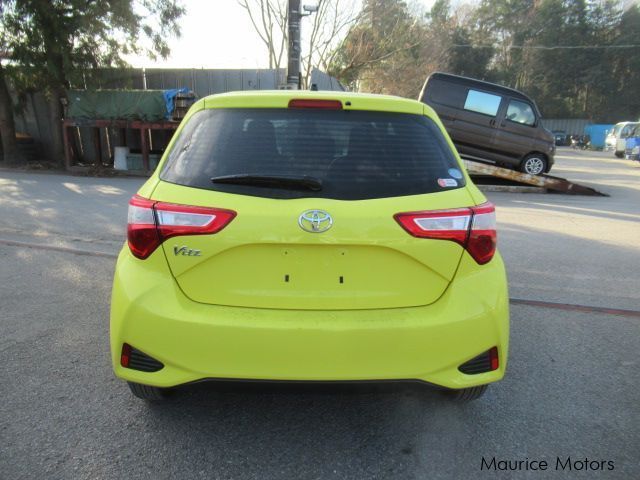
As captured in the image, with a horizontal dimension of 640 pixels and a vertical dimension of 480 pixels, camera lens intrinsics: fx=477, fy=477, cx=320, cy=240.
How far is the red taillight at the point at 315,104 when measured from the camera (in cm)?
238

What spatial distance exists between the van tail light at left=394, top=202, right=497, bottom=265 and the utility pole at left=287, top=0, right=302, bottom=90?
9843 millimetres

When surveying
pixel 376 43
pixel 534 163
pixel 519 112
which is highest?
pixel 376 43

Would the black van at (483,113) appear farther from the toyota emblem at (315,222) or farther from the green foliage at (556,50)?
the green foliage at (556,50)

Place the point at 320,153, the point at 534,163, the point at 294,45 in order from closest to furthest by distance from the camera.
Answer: the point at 320,153
the point at 294,45
the point at 534,163

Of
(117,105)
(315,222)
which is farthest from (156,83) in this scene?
(315,222)

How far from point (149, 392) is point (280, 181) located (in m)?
1.29

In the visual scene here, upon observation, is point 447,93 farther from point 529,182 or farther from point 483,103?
point 529,182

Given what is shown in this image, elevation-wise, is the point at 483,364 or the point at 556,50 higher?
the point at 556,50

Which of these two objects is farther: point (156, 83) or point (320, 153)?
point (156, 83)

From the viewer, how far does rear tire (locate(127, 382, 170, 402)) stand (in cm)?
242

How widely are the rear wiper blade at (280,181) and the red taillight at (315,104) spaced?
415mm

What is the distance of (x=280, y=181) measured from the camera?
2186 millimetres

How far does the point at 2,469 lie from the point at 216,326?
3.98ft

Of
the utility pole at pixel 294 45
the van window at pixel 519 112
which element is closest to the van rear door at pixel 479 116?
the van window at pixel 519 112
